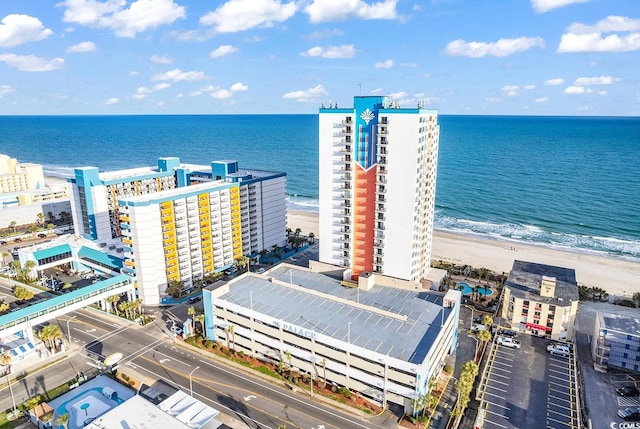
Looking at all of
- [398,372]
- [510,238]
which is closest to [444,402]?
[398,372]

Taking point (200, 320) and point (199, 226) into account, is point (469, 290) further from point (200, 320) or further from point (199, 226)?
point (199, 226)

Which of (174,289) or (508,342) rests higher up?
(174,289)

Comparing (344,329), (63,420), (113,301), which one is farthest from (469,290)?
(63,420)

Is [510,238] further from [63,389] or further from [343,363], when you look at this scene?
[63,389]

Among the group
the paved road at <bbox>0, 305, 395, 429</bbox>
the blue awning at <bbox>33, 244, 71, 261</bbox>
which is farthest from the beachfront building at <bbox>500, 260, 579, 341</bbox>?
the blue awning at <bbox>33, 244, 71, 261</bbox>

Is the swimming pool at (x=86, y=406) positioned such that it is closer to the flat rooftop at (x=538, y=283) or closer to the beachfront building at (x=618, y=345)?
the flat rooftop at (x=538, y=283)

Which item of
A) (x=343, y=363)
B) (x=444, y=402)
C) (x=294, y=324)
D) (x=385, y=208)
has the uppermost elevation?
(x=385, y=208)
